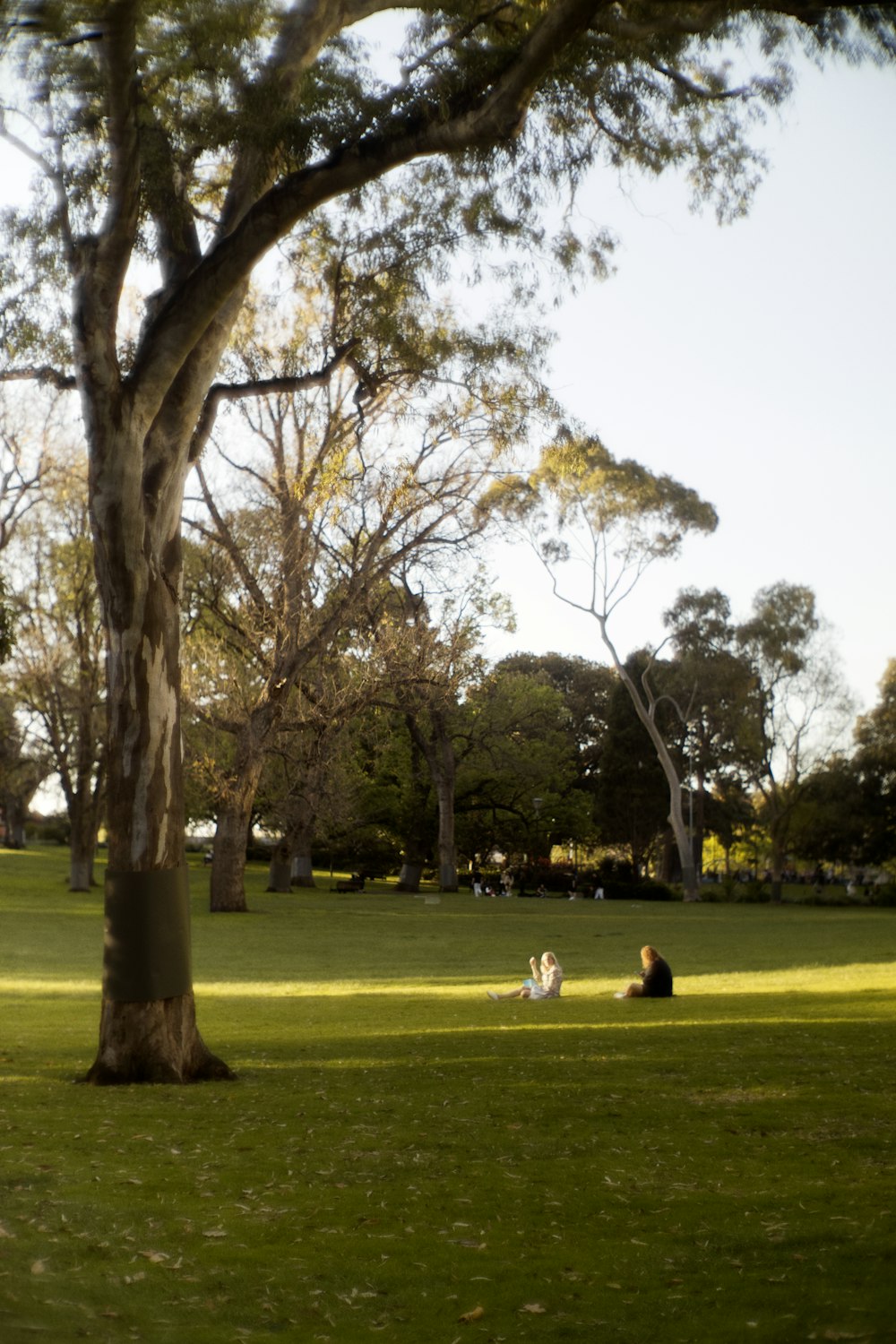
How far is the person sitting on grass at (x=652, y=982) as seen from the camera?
19.5 meters

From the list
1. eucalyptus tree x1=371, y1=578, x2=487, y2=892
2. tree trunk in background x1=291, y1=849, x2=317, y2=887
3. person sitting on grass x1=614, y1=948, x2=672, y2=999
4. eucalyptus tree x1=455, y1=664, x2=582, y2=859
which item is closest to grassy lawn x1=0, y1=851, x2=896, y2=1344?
person sitting on grass x1=614, y1=948, x2=672, y2=999

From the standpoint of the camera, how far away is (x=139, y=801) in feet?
41.8

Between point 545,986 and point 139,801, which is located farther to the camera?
point 545,986

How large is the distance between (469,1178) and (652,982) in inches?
458

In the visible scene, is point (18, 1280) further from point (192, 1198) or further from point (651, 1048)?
point (651, 1048)

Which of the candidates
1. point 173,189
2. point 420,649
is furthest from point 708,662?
point 173,189

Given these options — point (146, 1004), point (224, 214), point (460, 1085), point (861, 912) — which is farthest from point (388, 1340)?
point (861, 912)

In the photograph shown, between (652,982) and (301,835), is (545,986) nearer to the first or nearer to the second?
(652,982)

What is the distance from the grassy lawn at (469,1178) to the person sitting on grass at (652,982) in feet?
1.75

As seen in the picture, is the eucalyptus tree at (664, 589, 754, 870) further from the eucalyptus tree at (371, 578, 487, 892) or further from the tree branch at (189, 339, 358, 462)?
the tree branch at (189, 339, 358, 462)

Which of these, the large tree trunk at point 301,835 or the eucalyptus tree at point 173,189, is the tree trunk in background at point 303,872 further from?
the eucalyptus tree at point 173,189

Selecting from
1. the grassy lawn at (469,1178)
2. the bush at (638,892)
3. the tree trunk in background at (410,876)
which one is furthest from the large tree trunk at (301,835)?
the grassy lawn at (469,1178)

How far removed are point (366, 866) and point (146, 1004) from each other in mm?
64694

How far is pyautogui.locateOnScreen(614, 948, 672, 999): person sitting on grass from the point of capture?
63.8ft
